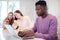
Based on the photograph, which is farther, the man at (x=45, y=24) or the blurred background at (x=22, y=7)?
the blurred background at (x=22, y=7)

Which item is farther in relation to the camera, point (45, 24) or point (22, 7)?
point (22, 7)

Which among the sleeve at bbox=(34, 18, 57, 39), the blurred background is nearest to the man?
the sleeve at bbox=(34, 18, 57, 39)

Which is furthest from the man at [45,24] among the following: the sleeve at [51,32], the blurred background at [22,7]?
the blurred background at [22,7]

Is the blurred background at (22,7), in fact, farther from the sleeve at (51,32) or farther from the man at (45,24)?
the sleeve at (51,32)

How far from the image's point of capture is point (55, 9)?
5.24m

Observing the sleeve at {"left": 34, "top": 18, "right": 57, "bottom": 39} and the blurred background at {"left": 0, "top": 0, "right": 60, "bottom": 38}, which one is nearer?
the sleeve at {"left": 34, "top": 18, "right": 57, "bottom": 39}

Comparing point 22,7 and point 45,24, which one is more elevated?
point 22,7

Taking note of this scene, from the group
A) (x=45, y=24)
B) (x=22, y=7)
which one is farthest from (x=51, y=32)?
(x=22, y=7)

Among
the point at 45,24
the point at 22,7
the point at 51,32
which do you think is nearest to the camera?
the point at 51,32

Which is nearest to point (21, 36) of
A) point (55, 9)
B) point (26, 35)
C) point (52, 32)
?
point (26, 35)

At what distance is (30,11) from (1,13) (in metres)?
1.11

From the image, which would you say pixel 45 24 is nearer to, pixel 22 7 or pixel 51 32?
pixel 51 32

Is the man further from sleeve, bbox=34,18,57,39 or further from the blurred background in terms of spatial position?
the blurred background

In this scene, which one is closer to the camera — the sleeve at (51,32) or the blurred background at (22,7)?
the sleeve at (51,32)
